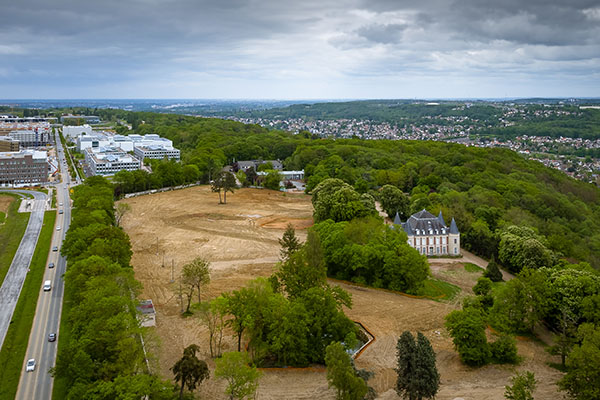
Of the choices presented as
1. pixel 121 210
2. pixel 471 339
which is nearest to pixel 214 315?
pixel 471 339

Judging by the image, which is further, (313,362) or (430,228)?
(430,228)

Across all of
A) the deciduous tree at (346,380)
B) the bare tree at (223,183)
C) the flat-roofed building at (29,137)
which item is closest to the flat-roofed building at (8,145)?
the flat-roofed building at (29,137)

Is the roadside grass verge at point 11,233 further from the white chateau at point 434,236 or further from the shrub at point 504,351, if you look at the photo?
the white chateau at point 434,236

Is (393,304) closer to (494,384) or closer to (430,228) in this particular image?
(494,384)

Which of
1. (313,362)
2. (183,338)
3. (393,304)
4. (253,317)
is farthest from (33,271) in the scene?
(393,304)

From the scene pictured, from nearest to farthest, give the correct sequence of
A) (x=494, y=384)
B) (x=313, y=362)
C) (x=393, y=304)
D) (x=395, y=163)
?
(x=494, y=384), (x=313, y=362), (x=393, y=304), (x=395, y=163)

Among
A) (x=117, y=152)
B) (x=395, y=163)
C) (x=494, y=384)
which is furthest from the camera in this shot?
(x=117, y=152)

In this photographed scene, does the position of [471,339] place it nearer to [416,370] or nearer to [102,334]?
[416,370]
